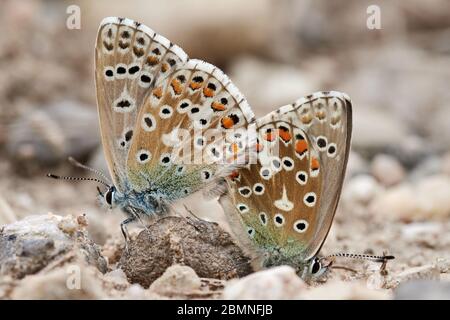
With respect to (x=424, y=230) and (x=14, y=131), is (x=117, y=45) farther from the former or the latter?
(x=14, y=131)

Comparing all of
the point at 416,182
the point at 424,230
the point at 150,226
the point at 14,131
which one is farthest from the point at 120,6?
the point at 150,226

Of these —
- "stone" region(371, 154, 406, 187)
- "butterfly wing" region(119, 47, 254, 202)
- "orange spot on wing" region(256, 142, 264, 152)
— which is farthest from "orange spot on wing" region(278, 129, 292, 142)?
"stone" region(371, 154, 406, 187)

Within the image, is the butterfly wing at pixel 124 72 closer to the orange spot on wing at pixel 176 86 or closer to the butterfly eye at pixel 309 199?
the orange spot on wing at pixel 176 86

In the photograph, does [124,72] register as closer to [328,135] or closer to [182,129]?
[182,129]

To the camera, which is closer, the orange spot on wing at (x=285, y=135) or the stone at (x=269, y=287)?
the stone at (x=269, y=287)

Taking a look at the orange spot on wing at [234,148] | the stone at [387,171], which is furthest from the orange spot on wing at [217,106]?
the stone at [387,171]

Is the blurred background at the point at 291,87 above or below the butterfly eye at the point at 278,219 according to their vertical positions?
above
